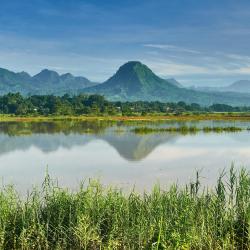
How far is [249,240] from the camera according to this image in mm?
8961

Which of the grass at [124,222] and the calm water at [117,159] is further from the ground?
the grass at [124,222]

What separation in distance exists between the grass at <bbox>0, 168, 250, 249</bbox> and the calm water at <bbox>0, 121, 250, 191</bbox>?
20.2 feet

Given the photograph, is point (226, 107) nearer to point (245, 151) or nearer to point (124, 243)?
point (245, 151)

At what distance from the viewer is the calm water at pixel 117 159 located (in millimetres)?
18580

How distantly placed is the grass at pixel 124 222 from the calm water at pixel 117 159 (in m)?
6.17

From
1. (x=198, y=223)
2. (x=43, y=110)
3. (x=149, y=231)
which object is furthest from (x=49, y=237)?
(x=43, y=110)

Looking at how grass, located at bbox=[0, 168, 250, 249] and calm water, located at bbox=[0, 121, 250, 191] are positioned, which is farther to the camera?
calm water, located at bbox=[0, 121, 250, 191]

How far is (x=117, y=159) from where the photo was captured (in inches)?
974

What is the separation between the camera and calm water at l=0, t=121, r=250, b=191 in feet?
61.0

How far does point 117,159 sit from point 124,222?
15692 millimetres

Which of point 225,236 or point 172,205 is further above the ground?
point 172,205

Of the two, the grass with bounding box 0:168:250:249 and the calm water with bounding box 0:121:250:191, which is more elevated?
the grass with bounding box 0:168:250:249

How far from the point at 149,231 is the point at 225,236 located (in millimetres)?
1697

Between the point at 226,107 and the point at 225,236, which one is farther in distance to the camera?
the point at 226,107
